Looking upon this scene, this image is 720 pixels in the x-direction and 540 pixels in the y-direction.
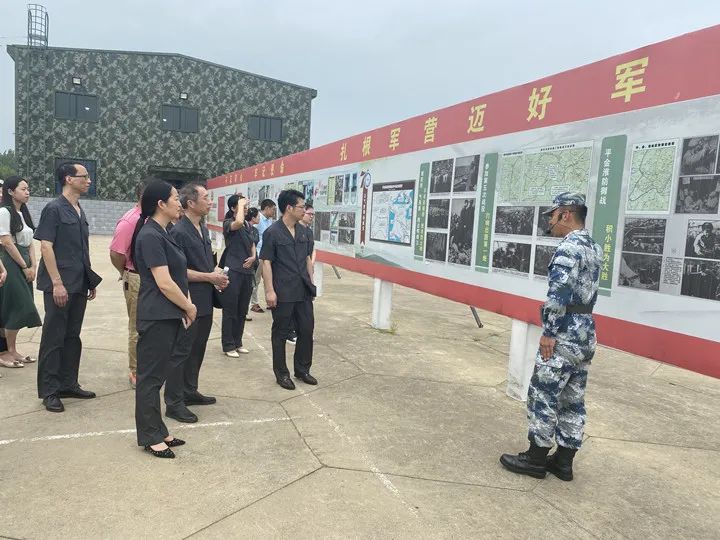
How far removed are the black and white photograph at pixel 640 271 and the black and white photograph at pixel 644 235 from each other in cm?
5

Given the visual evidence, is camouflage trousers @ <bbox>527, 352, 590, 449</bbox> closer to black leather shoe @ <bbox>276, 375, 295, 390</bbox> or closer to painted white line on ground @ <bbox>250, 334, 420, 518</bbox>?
painted white line on ground @ <bbox>250, 334, 420, 518</bbox>

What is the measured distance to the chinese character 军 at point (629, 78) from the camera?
3.37 meters

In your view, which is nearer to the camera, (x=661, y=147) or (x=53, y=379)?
(x=661, y=147)

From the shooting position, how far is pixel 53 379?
12.0ft

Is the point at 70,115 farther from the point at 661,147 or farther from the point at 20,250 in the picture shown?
the point at 661,147

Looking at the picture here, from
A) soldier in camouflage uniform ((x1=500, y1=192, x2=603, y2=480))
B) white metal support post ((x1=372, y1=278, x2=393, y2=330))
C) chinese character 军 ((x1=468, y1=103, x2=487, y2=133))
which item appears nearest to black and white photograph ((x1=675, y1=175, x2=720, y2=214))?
soldier in camouflage uniform ((x1=500, y1=192, x2=603, y2=480))

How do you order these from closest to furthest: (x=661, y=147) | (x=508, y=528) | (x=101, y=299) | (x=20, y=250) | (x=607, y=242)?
(x=508, y=528)
(x=661, y=147)
(x=607, y=242)
(x=20, y=250)
(x=101, y=299)

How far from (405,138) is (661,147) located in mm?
3493

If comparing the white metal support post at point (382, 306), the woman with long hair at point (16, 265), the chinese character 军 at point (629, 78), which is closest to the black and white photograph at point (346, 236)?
the white metal support post at point (382, 306)

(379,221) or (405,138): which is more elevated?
(405,138)

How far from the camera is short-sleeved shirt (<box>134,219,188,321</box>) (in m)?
2.88

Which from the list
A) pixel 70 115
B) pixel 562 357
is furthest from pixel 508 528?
pixel 70 115

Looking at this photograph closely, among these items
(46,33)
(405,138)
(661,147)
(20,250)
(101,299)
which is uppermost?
(46,33)

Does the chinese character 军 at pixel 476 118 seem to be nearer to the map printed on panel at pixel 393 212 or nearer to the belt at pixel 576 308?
the map printed on panel at pixel 393 212
